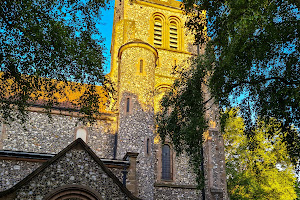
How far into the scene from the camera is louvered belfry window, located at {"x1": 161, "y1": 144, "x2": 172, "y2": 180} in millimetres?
18812

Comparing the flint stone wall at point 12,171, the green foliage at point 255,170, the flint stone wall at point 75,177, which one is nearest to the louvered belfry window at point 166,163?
the green foliage at point 255,170

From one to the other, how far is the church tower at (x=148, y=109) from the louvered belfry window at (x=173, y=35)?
82 mm

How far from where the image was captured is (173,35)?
25016 millimetres

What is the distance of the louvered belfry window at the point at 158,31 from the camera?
78.8ft

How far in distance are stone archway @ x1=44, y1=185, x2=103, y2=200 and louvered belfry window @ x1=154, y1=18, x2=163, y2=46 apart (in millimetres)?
15677

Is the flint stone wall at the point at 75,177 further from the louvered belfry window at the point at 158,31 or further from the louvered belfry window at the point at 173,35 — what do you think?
the louvered belfry window at the point at 173,35

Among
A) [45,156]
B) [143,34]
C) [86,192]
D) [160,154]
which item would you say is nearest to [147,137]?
[160,154]

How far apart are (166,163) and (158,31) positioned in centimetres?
1080

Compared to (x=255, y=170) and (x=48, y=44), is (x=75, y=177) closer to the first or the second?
(x=48, y=44)

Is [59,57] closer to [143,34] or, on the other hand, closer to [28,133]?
[28,133]

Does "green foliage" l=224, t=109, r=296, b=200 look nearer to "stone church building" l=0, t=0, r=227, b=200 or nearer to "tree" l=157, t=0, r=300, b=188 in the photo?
"stone church building" l=0, t=0, r=227, b=200

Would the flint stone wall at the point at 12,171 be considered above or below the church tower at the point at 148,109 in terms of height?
below

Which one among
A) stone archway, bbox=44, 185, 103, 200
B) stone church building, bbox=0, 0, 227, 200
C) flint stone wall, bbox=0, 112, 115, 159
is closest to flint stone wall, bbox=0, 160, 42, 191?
stone church building, bbox=0, 0, 227, 200

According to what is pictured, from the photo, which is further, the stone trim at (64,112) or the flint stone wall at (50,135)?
the stone trim at (64,112)
